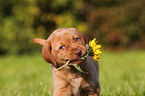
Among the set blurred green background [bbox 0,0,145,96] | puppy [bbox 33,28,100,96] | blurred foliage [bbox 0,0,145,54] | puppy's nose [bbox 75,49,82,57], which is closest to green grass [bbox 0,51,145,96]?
puppy [bbox 33,28,100,96]

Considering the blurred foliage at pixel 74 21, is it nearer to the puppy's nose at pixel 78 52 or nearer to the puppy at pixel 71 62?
the puppy at pixel 71 62

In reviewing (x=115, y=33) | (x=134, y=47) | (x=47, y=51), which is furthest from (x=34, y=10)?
(x=47, y=51)

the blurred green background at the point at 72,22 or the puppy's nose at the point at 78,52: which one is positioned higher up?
the blurred green background at the point at 72,22

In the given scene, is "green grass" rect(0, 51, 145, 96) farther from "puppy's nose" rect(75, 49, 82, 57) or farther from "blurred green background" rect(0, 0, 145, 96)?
"blurred green background" rect(0, 0, 145, 96)

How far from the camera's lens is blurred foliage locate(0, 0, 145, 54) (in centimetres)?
1562

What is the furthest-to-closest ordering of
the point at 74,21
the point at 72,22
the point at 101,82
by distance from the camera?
the point at 74,21
the point at 72,22
the point at 101,82

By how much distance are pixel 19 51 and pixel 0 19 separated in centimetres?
304

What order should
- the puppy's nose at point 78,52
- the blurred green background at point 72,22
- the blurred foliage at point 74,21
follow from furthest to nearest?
1. the blurred foliage at point 74,21
2. the blurred green background at point 72,22
3. the puppy's nose at point 78,52

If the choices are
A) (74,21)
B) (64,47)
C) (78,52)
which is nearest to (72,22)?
(74,21)

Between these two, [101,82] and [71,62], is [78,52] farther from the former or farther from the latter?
[101,82]

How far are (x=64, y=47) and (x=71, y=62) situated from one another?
6.5 inches

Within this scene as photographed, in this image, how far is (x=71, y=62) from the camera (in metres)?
2.19

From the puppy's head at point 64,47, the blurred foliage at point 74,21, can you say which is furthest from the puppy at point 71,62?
the blurred foliage at point 74,21

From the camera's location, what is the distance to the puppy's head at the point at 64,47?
2.12m
